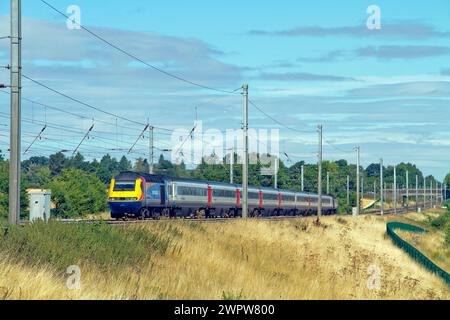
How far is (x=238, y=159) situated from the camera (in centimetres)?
13162

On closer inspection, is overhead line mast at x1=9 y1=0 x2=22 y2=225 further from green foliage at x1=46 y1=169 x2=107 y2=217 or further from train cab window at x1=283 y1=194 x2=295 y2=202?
green foliage at x1=46 y1=169 x2=107 y2=217

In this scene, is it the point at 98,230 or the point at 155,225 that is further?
the point at 155,225

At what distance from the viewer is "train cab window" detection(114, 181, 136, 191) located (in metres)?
44.5

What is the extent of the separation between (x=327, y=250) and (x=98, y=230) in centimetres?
1070

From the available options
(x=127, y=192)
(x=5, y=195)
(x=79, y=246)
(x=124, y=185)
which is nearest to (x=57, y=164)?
(x=5, y=195)

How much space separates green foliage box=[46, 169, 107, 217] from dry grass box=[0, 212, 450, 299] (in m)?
64.8

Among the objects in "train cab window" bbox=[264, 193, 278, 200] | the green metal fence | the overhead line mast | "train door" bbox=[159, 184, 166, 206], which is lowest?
the green metal fence

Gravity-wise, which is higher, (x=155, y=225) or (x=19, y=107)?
(x=19, y=107)

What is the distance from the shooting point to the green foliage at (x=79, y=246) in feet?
52.9

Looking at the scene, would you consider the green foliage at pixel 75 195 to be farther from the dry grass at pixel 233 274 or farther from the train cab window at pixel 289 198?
the dry grass at pixel 233 274

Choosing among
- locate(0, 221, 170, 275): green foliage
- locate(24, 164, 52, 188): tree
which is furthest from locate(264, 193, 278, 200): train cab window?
locate(24, 164, 52, 188): tree
